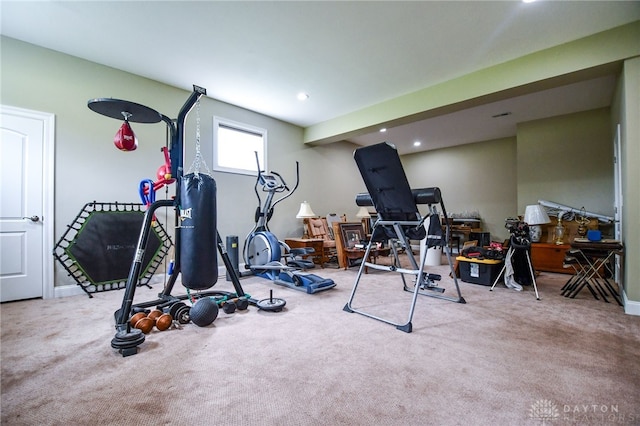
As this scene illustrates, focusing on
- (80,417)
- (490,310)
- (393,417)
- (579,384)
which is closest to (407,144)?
(490,310)

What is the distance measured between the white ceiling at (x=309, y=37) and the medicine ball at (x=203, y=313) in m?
2.83

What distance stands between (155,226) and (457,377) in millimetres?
4049

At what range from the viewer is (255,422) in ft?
3.99

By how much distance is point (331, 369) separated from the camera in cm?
165

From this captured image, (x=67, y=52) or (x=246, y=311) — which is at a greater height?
(x=67, y=52)

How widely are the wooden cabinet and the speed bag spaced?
18.0ft

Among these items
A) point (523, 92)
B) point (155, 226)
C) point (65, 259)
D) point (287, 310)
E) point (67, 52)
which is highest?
point (67, 52)

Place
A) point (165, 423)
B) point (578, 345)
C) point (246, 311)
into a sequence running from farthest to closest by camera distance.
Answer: point (246, 311), point (578, 345), point (165, 423)

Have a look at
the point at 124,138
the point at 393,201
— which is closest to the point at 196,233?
the point at 124,138

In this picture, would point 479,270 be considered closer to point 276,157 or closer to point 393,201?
point 393,201

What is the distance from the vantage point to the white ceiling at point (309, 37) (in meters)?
2.67

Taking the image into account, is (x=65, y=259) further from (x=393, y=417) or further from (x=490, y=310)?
(x=490, y=310)

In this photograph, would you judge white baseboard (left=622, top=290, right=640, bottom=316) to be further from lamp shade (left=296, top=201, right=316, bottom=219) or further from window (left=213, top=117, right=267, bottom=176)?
window (left=213, top=117, right=267, bottom=176)

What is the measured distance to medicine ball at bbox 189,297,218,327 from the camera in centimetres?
229
